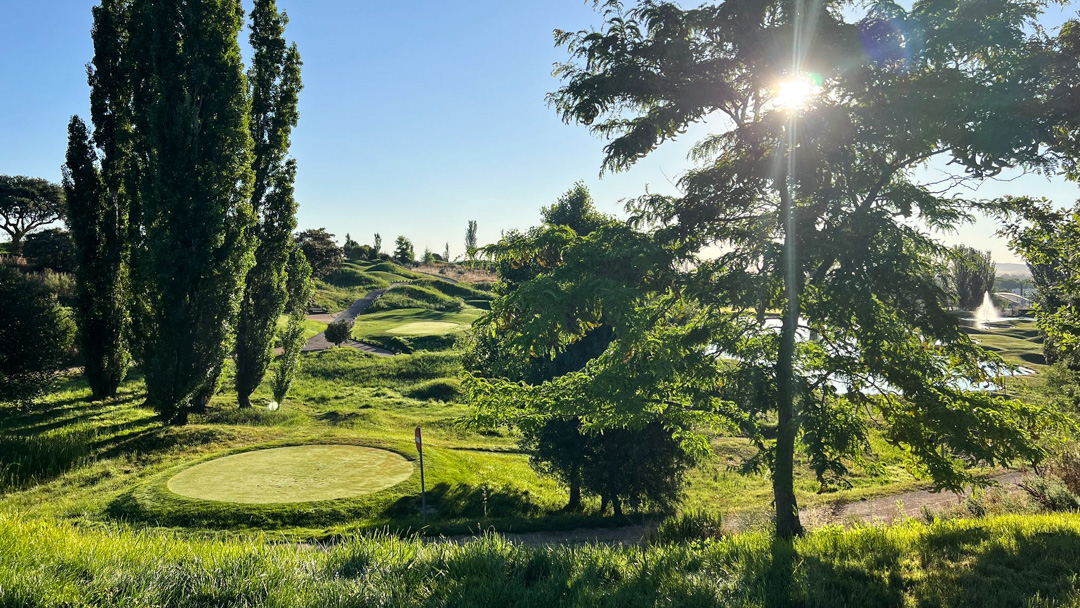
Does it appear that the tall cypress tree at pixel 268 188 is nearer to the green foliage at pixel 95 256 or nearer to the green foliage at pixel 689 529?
the green foliage at pixel 95 256

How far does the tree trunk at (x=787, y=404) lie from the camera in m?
8.34

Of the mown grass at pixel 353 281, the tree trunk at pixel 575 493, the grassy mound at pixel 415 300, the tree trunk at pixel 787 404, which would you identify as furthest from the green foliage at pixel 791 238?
the mown grass at pixel 353 281

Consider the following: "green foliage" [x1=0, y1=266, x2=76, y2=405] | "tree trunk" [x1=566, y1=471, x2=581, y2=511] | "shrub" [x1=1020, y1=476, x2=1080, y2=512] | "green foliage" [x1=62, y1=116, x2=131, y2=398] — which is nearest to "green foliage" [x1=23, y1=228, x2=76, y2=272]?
"green foliage" [x1=62, y1=116, x2=131, y2=398]

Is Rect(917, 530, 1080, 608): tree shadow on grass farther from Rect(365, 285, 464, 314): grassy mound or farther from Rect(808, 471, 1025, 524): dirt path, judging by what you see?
Rect(365, 285, 464, 314): grassy mound

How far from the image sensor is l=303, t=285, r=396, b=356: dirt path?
132ft

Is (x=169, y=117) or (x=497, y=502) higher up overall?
(x=169, y=117)

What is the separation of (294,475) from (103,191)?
1656cm

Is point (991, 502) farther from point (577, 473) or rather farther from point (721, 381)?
point (577, 473)

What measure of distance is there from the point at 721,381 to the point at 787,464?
176cm

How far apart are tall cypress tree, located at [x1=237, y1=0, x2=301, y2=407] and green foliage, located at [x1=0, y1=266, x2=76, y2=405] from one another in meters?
6.00

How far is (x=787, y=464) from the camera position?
30.1ft

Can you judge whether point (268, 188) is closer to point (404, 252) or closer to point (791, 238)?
point (791, 238)

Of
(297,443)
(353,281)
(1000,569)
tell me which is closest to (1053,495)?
(1000,569)

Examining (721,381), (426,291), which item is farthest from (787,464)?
(426,291)
